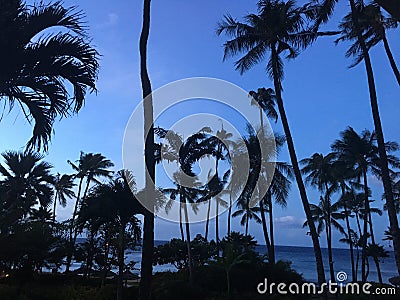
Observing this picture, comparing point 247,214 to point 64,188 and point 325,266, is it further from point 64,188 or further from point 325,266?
point 325,266

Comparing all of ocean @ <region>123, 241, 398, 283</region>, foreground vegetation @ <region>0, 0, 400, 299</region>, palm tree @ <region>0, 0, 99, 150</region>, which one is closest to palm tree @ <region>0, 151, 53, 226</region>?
foreground vegetation @ <region>0, 0, 400, 299</region>

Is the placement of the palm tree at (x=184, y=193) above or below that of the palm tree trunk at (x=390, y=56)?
below

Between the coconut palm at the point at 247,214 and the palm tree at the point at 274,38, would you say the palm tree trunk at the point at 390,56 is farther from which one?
the coconut palm at the point at 247,214

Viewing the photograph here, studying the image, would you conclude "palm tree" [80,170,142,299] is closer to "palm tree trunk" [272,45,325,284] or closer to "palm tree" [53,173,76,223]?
"palm tree trunk" [272,45,325,284]

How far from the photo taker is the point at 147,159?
8336 mm

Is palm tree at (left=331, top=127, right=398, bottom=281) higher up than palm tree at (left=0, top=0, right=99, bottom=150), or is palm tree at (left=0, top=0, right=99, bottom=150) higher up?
palm tree at (left=331, top=127, right=398, bottom=281)

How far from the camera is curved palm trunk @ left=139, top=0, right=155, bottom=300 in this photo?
753 cm

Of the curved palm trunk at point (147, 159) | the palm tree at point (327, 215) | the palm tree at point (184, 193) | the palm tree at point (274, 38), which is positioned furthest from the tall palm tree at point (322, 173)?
the curved palm trunk at point (147, 159)

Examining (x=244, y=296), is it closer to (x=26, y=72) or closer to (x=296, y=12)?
(x=296, y=12)

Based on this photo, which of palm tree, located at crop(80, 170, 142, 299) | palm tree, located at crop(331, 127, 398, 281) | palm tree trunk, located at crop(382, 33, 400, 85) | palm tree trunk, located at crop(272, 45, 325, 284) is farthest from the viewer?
palm tree, located at crop(331, 127, 398, 281)

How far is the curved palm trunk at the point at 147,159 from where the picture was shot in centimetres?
753

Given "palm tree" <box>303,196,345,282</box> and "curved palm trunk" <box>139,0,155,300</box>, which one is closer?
"curved palm trunk" <box>139,0,155,300</box>

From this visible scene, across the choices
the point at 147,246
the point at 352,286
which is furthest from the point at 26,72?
the point at 352,286

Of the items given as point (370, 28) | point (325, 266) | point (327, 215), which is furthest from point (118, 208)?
point (325, 266)
